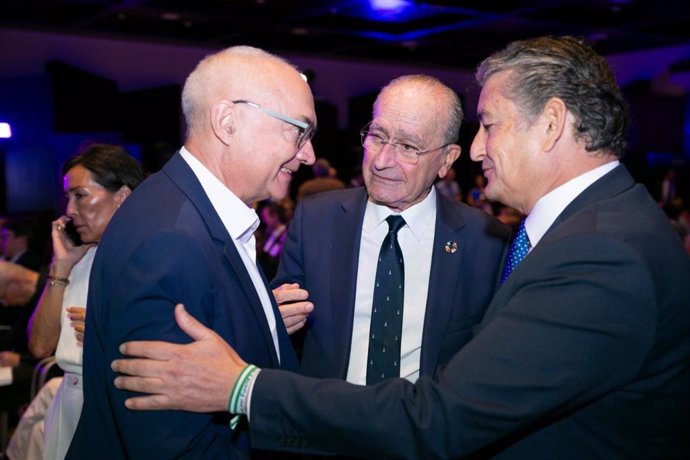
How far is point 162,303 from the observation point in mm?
1392

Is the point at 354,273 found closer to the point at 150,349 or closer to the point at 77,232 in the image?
the point at 150,349

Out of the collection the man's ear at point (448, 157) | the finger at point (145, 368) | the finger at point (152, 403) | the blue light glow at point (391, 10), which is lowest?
the finger at point (152, 403)

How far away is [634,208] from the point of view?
1504 millimetres

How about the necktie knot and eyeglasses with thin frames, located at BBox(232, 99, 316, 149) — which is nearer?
eyeglasses with thin frames, located at BBox(232, 99, 316, 149)

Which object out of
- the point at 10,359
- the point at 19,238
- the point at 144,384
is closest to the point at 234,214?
the point at 144,384

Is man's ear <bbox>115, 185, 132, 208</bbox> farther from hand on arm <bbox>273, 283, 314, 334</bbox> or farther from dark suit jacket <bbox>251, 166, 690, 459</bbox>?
dark suit jacket <bbox>251, 166, 690, 459</bbox>

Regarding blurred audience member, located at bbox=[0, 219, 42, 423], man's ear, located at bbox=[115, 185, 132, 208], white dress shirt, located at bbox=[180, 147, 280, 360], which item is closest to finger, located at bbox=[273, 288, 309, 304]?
white dress shirt, located at bbox=[180, 147, 280, 360]

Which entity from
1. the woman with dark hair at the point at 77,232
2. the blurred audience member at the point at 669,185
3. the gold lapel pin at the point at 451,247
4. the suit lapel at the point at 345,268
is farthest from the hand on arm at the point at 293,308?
the blurred audience member at the point at 669,185

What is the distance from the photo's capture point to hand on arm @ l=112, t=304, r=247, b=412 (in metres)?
1.39

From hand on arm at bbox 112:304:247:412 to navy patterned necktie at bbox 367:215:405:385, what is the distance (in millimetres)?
1029

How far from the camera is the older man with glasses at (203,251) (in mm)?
1405

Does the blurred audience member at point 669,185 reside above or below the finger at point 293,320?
below

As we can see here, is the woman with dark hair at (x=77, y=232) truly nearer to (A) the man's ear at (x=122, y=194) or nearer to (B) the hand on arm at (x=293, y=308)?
(A) the man's ear at (x=122, y=194)

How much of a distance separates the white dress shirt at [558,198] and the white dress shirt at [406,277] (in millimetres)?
836
